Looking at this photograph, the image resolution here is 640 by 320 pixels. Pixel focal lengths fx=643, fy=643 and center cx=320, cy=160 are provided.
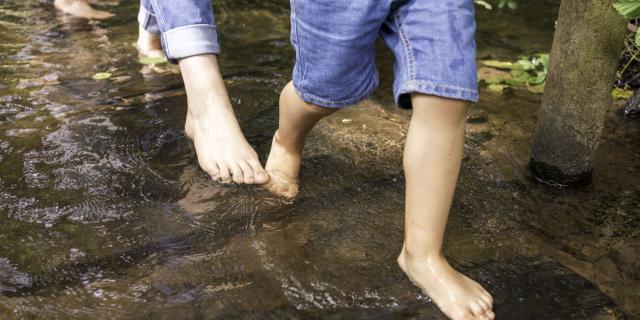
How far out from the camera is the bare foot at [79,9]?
14.0 ft

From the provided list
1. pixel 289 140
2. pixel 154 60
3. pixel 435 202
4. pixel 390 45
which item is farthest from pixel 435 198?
pixel 154 60

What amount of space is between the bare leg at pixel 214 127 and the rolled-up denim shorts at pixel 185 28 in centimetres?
3

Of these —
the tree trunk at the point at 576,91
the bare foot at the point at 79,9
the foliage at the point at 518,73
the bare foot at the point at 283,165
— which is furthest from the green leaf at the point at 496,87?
the bare foot at the point at 79,9

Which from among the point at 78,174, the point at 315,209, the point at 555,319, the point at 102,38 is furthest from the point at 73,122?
the point at 555,319

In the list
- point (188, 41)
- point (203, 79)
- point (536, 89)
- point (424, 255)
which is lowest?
point (536, 89)

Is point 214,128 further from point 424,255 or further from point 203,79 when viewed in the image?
point 424,255

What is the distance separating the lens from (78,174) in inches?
85.6

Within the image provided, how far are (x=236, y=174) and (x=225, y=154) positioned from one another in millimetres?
90

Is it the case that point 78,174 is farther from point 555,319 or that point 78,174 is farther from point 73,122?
point 555,319

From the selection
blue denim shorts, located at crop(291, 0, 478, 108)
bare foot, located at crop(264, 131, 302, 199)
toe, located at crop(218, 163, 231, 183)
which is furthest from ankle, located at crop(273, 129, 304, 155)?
blue denim shorts, located at crop(291, 0, 478, 108)

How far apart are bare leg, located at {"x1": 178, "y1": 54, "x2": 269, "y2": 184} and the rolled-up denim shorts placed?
0.03 meters

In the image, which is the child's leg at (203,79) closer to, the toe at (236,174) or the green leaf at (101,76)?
the toe at (236,174)

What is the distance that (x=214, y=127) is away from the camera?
2105 millimetres

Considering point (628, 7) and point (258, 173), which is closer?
point (628, 7)
